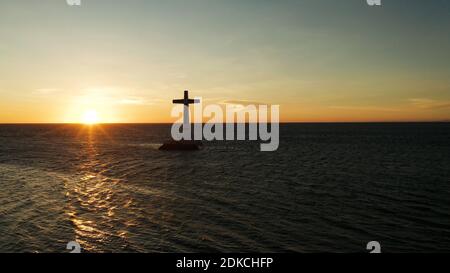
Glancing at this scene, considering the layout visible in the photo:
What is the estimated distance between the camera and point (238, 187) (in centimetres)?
3372

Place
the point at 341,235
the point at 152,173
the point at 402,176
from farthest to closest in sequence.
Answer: the point at 152,173, the point at 402,176, the point at 341,235

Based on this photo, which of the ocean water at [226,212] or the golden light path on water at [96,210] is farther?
the golden light path on water at [96,210]

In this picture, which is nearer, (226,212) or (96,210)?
(226,212)

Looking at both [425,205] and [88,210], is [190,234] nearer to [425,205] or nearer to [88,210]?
[88,210]

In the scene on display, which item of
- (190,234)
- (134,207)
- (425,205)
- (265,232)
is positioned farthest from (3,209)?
(425,205)

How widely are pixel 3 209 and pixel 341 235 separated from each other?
892 inches

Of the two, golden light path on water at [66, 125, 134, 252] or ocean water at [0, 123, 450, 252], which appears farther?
golden light path on water at [66, 125, 134, 252]
